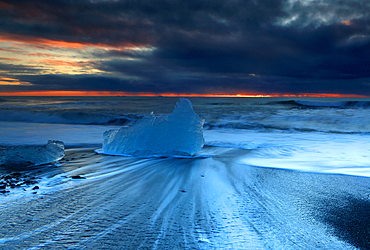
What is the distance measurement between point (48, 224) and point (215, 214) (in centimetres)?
124

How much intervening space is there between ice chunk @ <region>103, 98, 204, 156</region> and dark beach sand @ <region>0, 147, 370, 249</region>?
3.05 ft

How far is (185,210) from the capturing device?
1.84 meters

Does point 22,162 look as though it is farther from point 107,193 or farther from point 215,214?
point 215,214

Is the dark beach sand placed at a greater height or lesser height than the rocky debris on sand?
greater

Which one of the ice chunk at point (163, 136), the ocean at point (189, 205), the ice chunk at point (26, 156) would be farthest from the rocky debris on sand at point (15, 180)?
the ice chunk at point (163, 136)

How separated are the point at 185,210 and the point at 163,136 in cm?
235

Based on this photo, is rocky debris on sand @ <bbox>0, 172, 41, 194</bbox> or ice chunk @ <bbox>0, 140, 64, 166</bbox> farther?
ice chunk @ <bbox>0, 140, 64, 166</bbox>

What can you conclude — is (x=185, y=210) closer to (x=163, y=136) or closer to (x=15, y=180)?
(x=15, y=180)

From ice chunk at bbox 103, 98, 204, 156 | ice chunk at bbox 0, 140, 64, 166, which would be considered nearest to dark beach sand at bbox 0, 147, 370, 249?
ice chunk at bbox 0, 140, 64, 166

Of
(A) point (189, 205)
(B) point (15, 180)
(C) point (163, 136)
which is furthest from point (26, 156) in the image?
(A) point (189, 205)

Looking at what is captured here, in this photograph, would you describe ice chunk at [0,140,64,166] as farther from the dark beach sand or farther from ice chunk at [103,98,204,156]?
ice chunk at [103,98,204,156]

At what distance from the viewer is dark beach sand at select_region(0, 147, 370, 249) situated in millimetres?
1418

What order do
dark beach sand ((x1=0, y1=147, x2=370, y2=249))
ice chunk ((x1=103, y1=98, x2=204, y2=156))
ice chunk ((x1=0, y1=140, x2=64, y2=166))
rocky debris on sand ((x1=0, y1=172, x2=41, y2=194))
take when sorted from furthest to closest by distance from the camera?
1. ice chunk ((x1=103, y1=98, x2=204, y2=156))
2. ice chunk ((x1=0, y1=140, x2=64, y2=166))
3. rocky debris on sand ((x1=0, y1=172, x2=41, y2=194))
4. dark beach sand ((x1=0, y1=147, x2=370, y2=249))

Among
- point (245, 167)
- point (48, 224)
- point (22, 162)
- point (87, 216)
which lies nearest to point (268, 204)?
point (245, 167)
